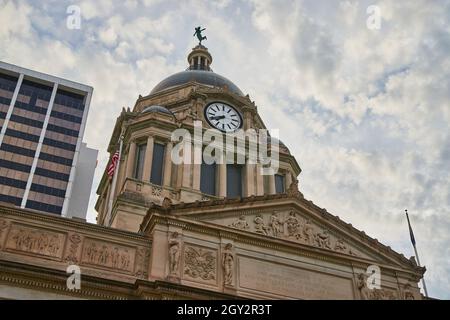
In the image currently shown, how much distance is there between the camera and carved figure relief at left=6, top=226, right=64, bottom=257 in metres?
21.7

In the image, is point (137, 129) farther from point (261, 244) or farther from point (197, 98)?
point (261, 244)

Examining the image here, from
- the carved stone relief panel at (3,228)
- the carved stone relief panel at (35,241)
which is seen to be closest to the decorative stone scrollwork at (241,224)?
the carved stone relief panel at (35,241)

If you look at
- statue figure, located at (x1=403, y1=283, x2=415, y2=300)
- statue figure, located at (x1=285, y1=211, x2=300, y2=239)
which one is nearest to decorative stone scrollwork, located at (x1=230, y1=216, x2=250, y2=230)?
statue figure, located at (x1=285, y1=211, x2=300, y2=239)

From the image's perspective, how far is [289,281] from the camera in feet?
81.2

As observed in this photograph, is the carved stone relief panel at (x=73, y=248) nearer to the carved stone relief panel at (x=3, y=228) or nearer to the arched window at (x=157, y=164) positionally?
the carved stone relief panel at (x=3, y=228)

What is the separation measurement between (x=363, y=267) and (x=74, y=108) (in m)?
93.7

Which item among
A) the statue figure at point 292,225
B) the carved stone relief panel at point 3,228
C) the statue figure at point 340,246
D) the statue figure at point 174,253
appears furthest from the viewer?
the statue figure at point 340,246

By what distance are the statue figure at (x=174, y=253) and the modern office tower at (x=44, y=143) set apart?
7528 cm

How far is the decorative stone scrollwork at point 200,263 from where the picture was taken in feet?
76.1

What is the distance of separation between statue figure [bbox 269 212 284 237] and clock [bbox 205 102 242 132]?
14.5m

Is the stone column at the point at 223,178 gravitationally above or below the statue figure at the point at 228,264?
above

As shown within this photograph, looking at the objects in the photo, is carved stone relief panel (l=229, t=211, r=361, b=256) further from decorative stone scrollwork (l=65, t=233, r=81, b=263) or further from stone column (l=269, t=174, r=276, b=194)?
stone column (l=269, t=174, r=276, b=194)

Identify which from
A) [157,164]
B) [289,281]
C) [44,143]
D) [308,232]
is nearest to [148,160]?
[157,164]
